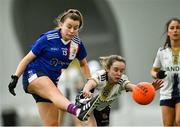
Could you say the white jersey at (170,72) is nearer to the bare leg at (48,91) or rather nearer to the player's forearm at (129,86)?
the player's forearm at (129,86)

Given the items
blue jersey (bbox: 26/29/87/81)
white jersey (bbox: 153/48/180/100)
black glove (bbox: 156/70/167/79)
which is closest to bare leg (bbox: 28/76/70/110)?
blue jersey (bbox: 26/29/87/81)

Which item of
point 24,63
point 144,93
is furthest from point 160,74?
point 24,63

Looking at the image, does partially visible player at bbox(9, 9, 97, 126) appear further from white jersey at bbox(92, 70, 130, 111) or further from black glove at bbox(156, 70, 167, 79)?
black glove at bbox(156, 70, 167, 79)

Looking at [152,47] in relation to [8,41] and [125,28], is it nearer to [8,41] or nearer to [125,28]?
[125,28]

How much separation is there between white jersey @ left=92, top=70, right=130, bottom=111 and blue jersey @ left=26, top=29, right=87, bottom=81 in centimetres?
42

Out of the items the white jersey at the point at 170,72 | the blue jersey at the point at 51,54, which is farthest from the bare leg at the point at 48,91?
the white jersey at the point at 170,72

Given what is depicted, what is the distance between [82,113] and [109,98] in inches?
40.6

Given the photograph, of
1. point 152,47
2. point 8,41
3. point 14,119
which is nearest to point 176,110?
point 14,119

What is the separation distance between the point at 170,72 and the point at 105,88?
3.37 feet

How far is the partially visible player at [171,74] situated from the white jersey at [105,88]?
0.69m

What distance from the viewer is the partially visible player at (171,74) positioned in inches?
362

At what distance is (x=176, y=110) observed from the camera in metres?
9.18

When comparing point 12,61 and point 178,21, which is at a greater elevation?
point 178,21

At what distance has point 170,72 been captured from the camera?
920cm
